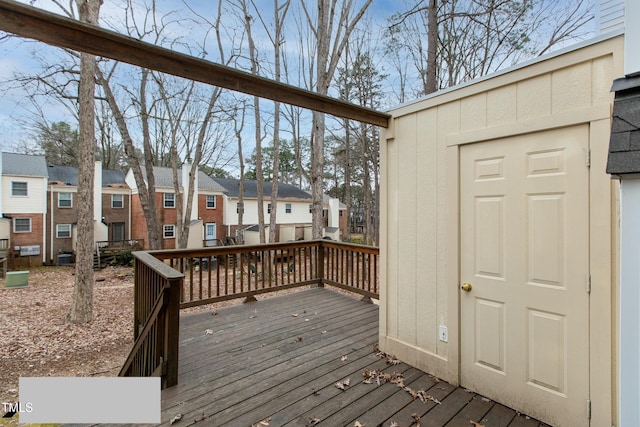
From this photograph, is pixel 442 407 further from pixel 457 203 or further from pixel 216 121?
pixel 216 121

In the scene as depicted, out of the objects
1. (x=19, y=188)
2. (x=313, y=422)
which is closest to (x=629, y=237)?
(x=313, y=422)

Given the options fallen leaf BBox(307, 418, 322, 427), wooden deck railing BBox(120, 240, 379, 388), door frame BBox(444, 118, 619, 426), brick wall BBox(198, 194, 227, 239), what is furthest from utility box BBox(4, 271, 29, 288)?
door frame BBox(444, 118, 619, 426)

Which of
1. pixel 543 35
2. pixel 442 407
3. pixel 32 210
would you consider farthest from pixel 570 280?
pixel 32 210

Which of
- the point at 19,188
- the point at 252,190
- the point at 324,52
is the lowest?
the point at 19,188

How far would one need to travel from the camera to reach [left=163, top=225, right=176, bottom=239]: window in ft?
61.0

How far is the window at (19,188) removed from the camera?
15.5 meters

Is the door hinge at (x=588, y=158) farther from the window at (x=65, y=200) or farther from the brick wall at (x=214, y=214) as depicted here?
the window at (x=65, y=200)

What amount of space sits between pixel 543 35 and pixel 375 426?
10295 millimetres

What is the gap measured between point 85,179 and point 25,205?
12737 mm

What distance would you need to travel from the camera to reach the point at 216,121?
1398 centimetres

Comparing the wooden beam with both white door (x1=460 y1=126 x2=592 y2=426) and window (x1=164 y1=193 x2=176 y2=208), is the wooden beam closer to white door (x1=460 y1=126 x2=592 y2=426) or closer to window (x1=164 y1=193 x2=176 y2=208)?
white door (x1=460 y1=126 x2=592 y2=426)

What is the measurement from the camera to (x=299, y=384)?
254 cm

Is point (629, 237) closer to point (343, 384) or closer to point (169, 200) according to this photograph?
point (343, 384)

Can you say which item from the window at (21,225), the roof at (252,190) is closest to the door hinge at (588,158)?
the roof at (252,190)
